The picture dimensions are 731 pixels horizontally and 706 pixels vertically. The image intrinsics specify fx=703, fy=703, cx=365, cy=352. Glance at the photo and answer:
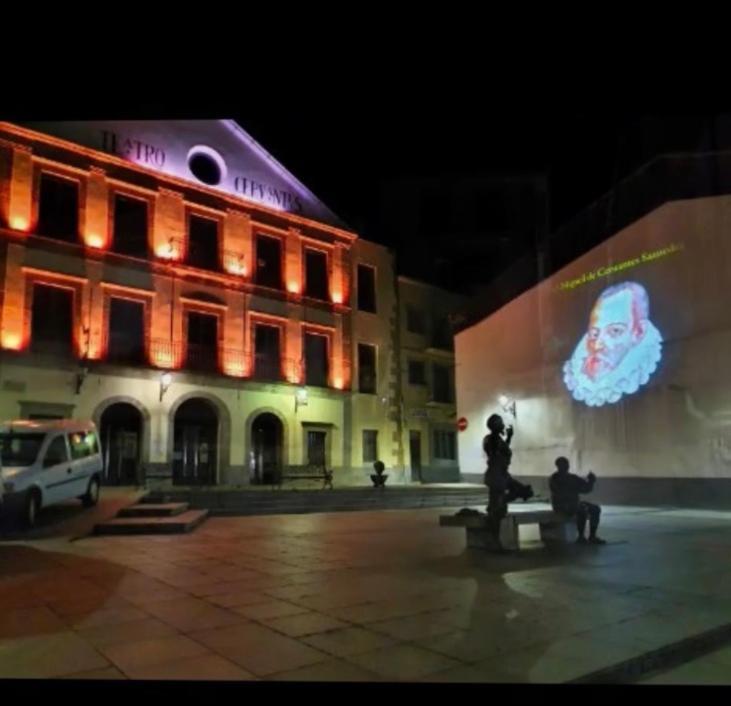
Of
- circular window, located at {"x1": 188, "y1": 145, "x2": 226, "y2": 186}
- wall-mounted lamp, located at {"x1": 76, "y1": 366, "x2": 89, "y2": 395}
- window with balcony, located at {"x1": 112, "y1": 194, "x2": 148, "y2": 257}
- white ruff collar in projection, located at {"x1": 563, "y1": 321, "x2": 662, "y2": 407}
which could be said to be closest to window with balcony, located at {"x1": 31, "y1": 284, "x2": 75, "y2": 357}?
wall-mounted lamp, located at {"x1": 76, "y1": 366, "x2": 89, "y2": 395}

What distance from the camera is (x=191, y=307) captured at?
70.8ft

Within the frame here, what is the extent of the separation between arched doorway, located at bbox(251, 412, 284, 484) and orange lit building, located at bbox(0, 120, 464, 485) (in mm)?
56

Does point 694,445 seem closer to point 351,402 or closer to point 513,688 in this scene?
point 513,688

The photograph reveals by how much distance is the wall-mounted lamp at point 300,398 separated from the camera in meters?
23.6

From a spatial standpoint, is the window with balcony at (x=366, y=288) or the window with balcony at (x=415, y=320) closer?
the window with balcony at (x=366, y=288)

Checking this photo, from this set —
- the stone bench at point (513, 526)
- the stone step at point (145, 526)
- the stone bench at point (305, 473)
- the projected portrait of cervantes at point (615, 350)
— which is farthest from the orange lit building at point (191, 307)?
the stone bench at point (513, 526)

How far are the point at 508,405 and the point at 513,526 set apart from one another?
33.5 feet

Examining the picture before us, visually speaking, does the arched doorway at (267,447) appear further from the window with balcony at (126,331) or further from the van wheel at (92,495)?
the van wheel at (92,495)

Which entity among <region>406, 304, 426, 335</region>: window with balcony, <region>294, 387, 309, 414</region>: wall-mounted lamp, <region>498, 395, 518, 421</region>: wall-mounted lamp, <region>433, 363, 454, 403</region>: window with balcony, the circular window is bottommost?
Answer: <region>498, 395, 518, 421</region>: wall-mounted lamp

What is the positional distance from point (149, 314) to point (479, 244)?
11.6m

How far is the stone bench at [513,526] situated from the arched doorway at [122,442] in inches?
477

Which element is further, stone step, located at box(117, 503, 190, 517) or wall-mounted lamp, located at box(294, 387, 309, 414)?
wall-mounted lamp, located at box(294, 387, 309, 414)

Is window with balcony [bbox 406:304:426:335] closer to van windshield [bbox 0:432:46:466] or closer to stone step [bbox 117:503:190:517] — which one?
stone step [bbox 117:503:190:517]

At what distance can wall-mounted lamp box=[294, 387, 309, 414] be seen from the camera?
23625 mm
